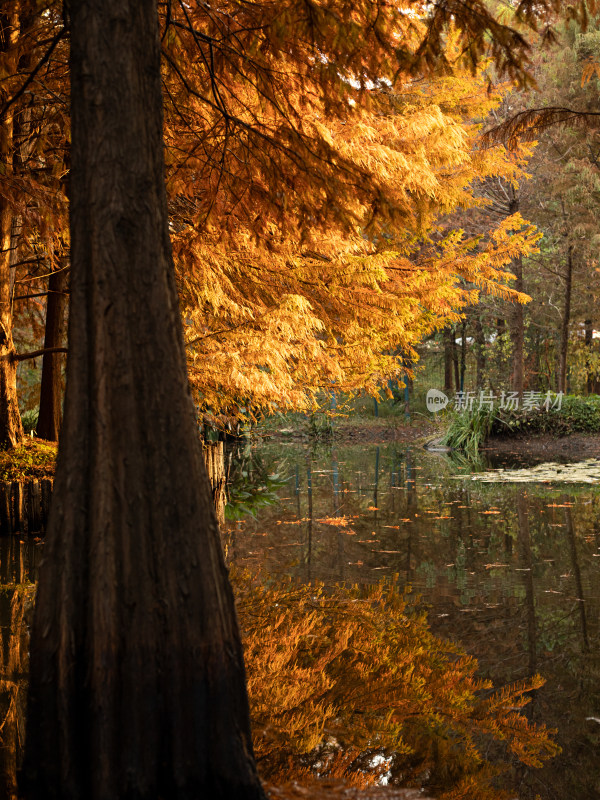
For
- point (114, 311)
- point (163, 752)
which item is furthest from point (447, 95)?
point (163, 752)

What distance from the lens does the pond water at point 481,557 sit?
3.97 meters

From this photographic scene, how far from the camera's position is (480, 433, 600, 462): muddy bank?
1956 cm

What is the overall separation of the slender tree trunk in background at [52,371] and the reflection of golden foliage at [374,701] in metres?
6.99

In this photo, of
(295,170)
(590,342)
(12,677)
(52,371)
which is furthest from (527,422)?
(12,677)

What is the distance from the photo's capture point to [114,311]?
3059 mm

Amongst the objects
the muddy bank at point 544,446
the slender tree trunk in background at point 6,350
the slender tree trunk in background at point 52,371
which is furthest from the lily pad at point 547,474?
the slender tree trunk in background at point 6,350

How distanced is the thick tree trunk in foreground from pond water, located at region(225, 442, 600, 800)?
4.68ft

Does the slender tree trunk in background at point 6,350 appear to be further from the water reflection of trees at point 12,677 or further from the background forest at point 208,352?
the water reflection of trees at point 12,677

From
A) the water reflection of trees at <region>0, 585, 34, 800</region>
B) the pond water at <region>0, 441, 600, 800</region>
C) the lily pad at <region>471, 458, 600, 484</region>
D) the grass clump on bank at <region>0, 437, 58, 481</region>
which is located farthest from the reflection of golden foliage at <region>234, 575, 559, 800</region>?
the lily pad at <region>471, 458, 600, 484</region>

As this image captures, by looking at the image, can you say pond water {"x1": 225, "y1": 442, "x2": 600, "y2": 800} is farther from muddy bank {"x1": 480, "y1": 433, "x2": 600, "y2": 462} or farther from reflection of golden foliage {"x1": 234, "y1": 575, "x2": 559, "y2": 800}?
muddy bank {"x1": 480, "y1": 433, "x2": 600, "y2": 462}

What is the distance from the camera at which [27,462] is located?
932 cm

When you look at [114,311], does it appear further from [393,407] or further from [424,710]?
[393,407]

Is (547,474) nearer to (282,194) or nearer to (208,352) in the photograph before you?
(208,352)

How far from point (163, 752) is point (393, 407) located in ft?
105
